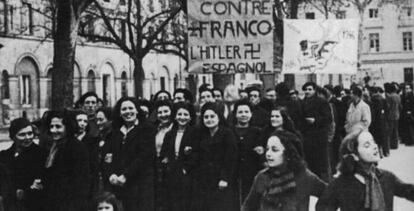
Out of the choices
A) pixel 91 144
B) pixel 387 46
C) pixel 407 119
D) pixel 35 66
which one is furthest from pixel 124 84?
pixel 91 144

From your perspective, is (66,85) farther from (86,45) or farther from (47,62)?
(86,45)

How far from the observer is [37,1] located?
31844 mm

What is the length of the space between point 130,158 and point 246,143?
1.27 m

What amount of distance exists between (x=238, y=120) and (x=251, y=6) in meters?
1.20

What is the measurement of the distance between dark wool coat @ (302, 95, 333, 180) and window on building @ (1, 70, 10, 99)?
2142 centimetres

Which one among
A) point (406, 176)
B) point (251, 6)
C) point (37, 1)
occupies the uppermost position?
point (37, 1)

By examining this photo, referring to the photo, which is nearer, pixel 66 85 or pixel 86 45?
pixel 66 85

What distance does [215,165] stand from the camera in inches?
267

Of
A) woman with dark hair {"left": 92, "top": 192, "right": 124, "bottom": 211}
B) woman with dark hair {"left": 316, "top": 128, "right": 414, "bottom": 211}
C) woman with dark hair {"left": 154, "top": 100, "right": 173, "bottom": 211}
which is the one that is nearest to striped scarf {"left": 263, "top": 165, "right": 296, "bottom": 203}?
woman with dark hair {"left": 316, "top": 128, "right": 414, "bottom": 211}

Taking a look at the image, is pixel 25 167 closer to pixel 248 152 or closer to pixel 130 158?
pixel 130 158

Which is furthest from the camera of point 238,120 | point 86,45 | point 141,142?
point 86,45

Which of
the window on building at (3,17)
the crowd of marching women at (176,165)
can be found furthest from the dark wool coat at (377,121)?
the window on building at (3,17)

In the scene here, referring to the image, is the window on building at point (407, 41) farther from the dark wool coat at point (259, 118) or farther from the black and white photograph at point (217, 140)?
the dark wool coat at point (259, 118)

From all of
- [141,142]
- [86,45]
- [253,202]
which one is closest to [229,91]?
[141,142]
